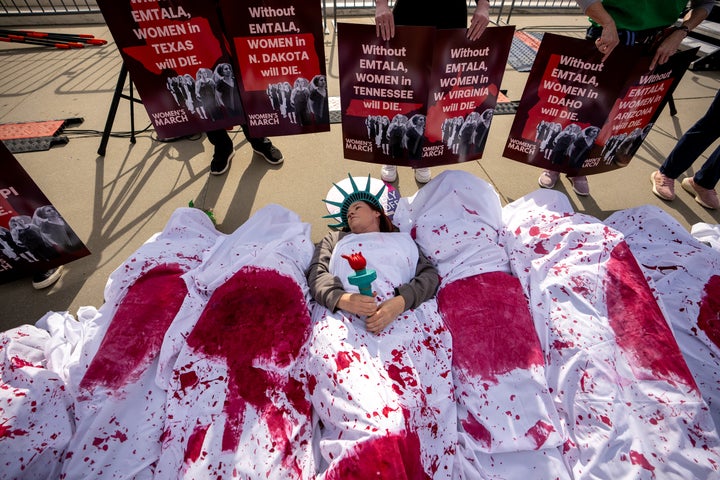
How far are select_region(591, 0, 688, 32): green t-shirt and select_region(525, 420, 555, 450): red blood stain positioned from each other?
2340 millimetres

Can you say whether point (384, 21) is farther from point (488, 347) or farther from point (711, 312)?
point (711, 312)

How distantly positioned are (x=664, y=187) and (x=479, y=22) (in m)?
2.27

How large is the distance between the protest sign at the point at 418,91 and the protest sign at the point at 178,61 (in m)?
0.81

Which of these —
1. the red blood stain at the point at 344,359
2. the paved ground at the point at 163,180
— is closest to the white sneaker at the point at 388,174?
the paved ground at the point at 163,180

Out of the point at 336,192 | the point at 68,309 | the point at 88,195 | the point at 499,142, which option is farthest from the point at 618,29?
the point at 88,195

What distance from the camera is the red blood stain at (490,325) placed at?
141 cm

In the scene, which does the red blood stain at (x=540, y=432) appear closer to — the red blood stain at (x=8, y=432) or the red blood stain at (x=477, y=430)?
the red blood stain at (x=477, y=430)

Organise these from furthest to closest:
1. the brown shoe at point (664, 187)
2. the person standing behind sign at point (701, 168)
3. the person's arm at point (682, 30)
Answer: the brown shoe at point (664, 187) < the person standing behind sign at point (701, 168) < the person's arm at point (682, 30)

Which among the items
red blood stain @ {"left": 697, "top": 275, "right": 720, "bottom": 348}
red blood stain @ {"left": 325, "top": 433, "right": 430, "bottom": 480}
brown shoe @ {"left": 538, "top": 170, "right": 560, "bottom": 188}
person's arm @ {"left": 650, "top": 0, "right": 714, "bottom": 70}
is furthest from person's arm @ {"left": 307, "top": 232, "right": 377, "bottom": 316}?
person's arm @ {"left": 650, "top": 0, "right": 714, "bottom": 70}

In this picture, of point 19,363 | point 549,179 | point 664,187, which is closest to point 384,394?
point 19,363

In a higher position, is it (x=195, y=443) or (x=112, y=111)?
(x=112, y=111)

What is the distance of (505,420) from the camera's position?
50.6 inches

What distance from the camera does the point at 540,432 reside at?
49.6 inches

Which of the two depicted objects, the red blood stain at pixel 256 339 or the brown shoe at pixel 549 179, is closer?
the red blood stain at pixel 256 339
